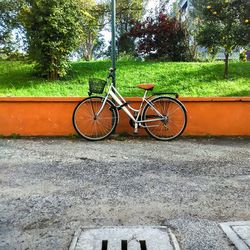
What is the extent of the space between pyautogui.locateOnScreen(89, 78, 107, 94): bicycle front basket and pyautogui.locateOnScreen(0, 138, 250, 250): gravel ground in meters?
0.89

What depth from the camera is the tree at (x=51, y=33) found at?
389 inches

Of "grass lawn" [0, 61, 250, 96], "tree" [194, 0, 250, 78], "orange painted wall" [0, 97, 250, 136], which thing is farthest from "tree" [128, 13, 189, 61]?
"orange painted wall" [0, 97, 250, 136]

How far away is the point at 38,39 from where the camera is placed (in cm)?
986

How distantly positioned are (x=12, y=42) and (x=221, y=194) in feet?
57.8

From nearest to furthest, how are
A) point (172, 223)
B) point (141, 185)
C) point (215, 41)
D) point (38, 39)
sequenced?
point (172, 223)
point (141, 185)
point (38, 39)
point (215, 41)

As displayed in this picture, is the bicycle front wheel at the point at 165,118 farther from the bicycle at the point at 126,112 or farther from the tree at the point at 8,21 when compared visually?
the tree at the point at 8,21

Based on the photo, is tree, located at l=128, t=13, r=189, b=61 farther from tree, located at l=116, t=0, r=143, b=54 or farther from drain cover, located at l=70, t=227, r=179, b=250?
tree, located at l=116, t=0, r=143, b=54

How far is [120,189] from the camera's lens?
3848 mm

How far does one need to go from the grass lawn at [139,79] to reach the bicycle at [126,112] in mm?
2780

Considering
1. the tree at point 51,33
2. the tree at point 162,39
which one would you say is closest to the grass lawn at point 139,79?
the tree at point 51,33

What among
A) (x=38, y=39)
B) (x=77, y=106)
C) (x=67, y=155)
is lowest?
(x=67, y=155)

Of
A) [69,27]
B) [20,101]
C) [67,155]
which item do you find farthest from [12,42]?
[67,155]

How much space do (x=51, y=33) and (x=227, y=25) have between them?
444 centimetres

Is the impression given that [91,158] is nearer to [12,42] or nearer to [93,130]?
[93,130]
